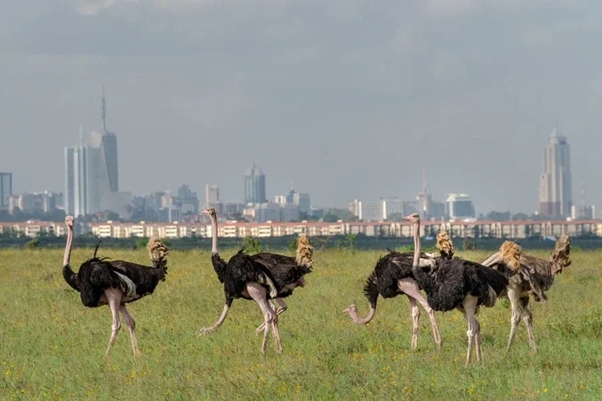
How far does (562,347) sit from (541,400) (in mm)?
3097

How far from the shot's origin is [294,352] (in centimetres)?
1385

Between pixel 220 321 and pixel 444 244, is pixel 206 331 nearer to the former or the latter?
pixel 220 321

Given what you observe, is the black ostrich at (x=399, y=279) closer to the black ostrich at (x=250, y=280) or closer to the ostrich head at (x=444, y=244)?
the ostrich head at (x=444, y=244)

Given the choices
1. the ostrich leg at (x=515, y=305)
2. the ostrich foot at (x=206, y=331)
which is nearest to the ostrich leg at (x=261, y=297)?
the ostrich foot at (x=206, y=331)

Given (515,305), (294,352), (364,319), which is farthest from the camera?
(364,319)

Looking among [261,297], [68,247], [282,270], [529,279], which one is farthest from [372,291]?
[68,247]

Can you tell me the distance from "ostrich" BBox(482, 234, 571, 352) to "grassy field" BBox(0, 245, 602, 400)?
1.04 feet

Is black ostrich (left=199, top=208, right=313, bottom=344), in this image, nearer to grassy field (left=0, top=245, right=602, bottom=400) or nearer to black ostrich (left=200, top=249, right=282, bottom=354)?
black ostrich (left=200, top=249, right=282, bottom=354)

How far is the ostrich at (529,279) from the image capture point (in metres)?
13.5

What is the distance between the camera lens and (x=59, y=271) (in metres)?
24.6

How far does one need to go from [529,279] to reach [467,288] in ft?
4.15

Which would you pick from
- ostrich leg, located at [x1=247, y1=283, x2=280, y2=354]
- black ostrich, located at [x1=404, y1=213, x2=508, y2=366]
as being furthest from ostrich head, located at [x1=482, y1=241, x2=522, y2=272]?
ostrich leg, located at [x1=247, y1=283, x2=280, y2=354]

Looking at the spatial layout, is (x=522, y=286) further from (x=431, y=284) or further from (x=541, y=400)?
(x=541, y=400)

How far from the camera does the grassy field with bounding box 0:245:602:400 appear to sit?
36.6 ft
